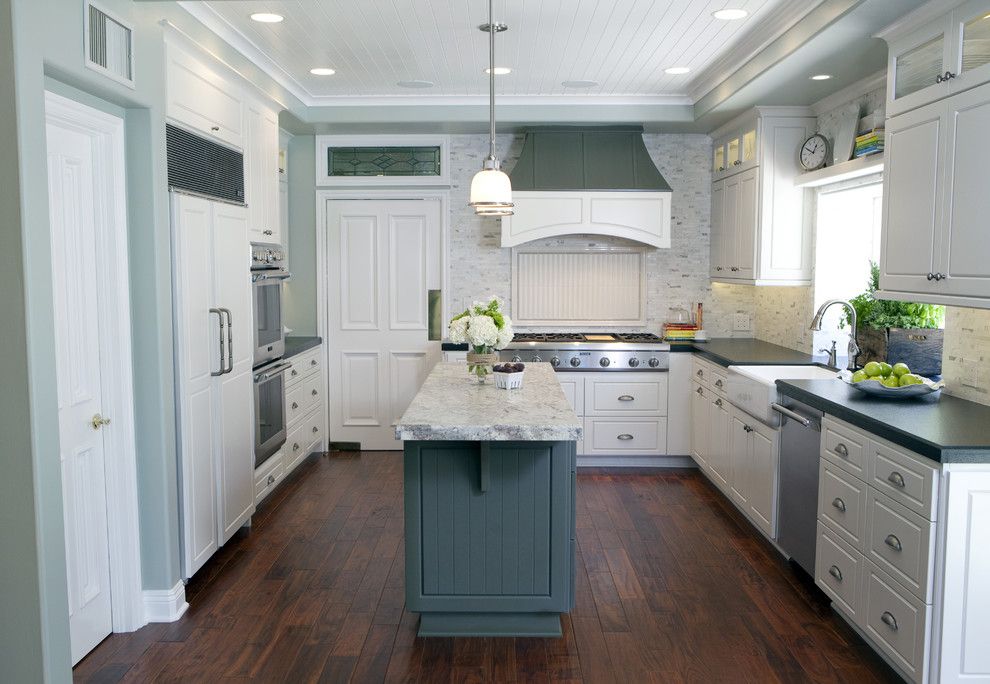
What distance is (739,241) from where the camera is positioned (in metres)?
5.98

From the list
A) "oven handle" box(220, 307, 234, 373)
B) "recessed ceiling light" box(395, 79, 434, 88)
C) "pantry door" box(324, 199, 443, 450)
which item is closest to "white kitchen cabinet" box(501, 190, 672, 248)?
"pantry door" box(324, 199, 443, 450)

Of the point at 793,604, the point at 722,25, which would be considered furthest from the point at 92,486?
the point at 722,25

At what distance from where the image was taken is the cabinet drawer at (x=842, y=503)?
3334mm

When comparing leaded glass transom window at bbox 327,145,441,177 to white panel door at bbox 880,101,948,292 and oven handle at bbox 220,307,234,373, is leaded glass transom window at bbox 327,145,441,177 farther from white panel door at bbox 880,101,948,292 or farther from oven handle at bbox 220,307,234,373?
white panel door at bbox 880,101,948,292

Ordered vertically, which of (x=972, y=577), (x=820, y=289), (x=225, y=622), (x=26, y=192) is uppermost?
(x=26, y=192)

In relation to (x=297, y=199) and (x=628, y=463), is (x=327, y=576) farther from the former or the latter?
(x=297, y=199)

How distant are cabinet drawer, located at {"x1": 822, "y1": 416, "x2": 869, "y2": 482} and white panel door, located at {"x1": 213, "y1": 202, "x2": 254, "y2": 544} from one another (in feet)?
9.67

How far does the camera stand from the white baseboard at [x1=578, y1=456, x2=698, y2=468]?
642 centimetres

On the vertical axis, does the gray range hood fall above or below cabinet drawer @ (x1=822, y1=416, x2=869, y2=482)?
above

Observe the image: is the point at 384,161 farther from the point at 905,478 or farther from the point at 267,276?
the point at 905,478

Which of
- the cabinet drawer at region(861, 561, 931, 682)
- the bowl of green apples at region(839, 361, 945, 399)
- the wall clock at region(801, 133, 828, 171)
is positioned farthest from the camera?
the wall clock at region(801, 133, 828, 171)

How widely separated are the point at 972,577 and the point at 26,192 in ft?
11.0

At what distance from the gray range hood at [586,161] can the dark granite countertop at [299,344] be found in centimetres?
200


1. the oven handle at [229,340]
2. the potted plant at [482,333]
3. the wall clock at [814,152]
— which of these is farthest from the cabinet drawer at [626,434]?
the oven handle at [229,340]
